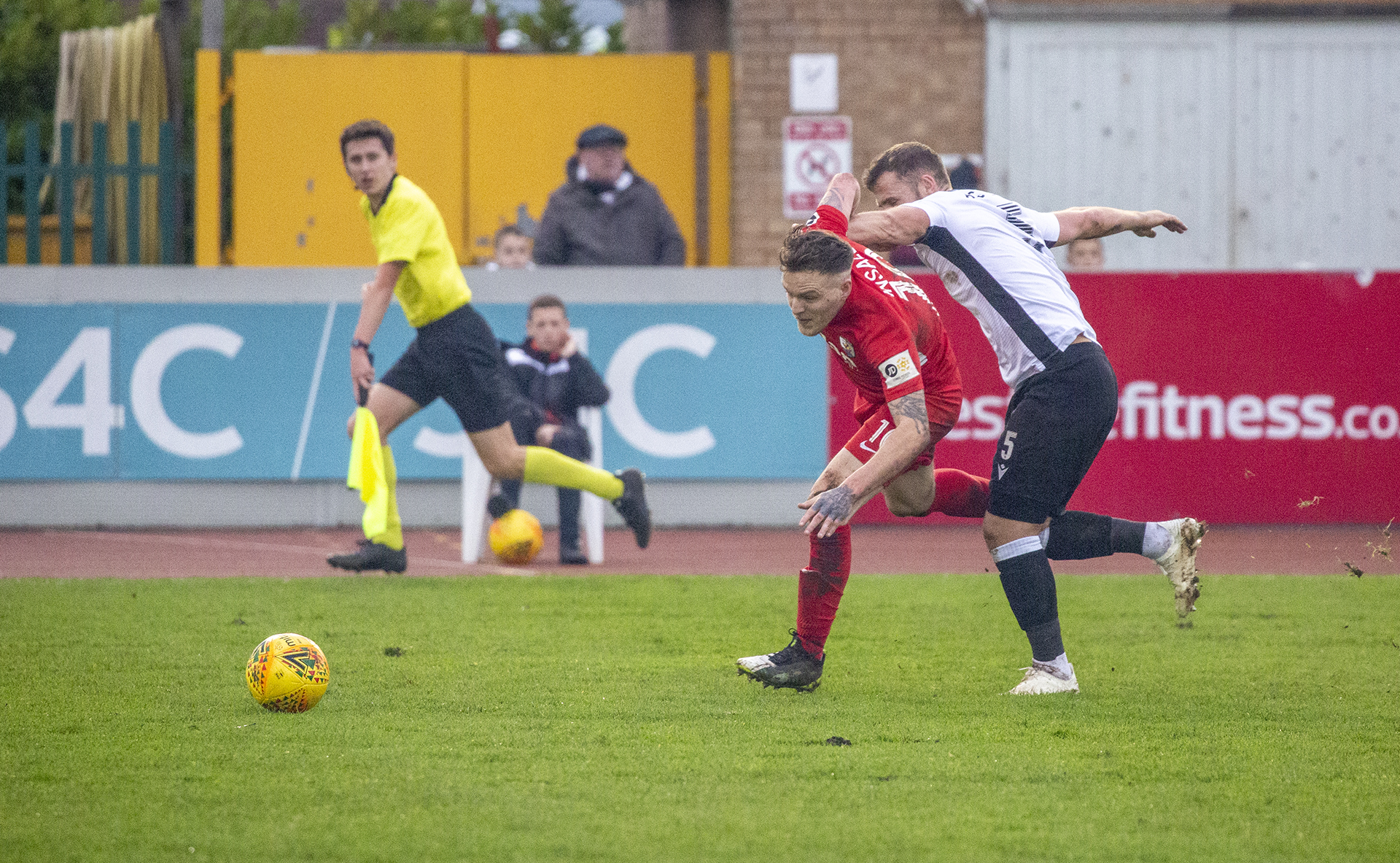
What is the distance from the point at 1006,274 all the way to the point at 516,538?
14.0 ft

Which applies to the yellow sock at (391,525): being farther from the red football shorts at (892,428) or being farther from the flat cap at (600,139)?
the flat cap at (600,139)

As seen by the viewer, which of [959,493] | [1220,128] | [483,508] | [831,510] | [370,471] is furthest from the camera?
[1220,128]

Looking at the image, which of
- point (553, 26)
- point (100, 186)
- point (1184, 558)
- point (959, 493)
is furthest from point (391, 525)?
point (553, 26)

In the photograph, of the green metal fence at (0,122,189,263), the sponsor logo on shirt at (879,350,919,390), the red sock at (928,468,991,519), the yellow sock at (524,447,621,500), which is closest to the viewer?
the sponsor logo on shirt at (879,350,919,390)

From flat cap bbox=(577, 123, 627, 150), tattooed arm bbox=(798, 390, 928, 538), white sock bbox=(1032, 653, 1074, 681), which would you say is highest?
flat cap bbox=(577, 123, 627, 150)

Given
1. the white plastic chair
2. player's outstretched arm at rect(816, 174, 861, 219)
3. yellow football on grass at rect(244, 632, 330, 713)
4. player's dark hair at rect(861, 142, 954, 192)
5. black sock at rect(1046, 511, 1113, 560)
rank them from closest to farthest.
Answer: yellow football on grass at rect(244, 632, 330, 713) < player's outstretched arm at rect(816, 174, 861, 219) < player's dark hair at rect(861, 142, 954, 192) < black sock at rect(1046, 511, 1113, 560) < the white plastic chair

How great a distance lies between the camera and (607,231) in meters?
11.8

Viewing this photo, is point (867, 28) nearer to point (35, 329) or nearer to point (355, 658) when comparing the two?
point (35, 329)

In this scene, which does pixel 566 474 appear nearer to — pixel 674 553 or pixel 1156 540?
pixel 674 553

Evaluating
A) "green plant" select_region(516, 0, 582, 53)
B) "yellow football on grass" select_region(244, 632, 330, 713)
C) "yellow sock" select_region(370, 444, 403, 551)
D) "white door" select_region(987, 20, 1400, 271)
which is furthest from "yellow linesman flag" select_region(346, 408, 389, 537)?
"green plant" select_region(516, 0, 582, 53)

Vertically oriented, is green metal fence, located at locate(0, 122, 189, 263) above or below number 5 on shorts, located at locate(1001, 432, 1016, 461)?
above

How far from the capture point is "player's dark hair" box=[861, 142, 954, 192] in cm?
580

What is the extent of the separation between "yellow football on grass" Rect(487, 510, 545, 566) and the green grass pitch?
133 cm

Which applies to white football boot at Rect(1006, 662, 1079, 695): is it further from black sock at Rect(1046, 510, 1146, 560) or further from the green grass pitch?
black sock at Rect(1046, 510, 1146, 560)
